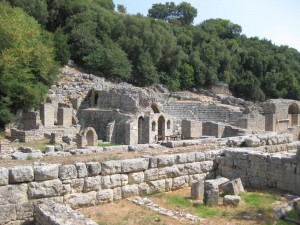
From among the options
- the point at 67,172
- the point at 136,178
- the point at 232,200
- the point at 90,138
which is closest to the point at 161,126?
the point at 90,138

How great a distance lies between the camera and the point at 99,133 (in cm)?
2939

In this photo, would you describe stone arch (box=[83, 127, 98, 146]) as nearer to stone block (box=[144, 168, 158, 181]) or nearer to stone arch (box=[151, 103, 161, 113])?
stone arch (box=[151, 103, 161, 113])

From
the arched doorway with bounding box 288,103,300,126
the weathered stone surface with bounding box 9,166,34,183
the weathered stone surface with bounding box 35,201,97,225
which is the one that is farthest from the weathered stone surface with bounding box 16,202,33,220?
the arched doorway with bounding box 288,103,300,126

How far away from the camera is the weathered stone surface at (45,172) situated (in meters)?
7.60

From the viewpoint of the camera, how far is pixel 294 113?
123ft

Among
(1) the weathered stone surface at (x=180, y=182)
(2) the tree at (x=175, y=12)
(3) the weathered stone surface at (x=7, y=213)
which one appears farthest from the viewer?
(2) the tree at (x=175, y=12)

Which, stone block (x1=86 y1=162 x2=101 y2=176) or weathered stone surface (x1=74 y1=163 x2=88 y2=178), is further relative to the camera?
stone block (x1=86 y1=162 x2=101 y2=176)

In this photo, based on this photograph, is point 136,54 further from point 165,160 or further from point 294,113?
point 165,160

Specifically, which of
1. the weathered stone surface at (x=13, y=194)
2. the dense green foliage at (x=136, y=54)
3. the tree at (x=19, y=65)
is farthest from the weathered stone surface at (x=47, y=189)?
the dense green foliage at (x=136, y=54)

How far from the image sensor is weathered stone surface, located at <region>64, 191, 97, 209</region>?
795 cm

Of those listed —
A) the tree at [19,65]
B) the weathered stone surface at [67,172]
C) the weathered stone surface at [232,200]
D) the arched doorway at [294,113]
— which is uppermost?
the tree at [19,65]

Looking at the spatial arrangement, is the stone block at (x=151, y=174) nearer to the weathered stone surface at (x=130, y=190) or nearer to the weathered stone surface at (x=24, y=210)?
the weathered stone surface at (x=130, y=190)

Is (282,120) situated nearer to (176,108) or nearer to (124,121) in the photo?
(176,108)

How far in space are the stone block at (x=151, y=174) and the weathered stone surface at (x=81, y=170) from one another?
1.61 metres
